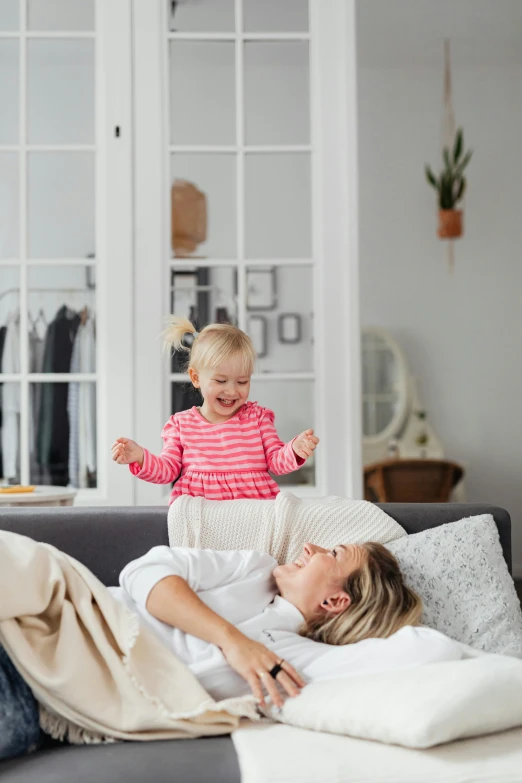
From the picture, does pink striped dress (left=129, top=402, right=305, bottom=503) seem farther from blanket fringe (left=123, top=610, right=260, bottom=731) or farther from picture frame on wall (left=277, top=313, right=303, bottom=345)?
picture frame on wall (left=277, top=313, right=303, bottom=345)

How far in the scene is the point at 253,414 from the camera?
2496 mm

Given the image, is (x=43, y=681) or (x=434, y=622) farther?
(x=434, y=622)

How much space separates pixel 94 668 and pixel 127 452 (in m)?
0.79

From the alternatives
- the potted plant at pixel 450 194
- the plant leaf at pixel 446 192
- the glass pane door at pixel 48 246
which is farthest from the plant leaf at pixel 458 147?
the glass pane door at pixel 48 246

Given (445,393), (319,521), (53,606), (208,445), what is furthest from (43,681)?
(445,393)

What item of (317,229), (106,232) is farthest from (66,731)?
(317,229)

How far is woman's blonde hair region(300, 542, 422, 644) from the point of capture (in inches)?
69.3

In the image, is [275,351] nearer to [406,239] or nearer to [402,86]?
[406,239]

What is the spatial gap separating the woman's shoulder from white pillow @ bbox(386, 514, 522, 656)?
2.00 feet

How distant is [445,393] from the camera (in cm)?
543

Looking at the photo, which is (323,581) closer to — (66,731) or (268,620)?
(268,620)

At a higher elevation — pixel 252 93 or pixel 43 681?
pixel 252 93

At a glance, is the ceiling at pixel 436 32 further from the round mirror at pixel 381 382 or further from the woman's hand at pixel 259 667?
the woman's hand at pixel 259 667

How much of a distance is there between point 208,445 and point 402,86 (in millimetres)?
3840
